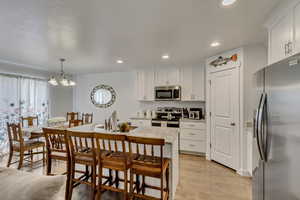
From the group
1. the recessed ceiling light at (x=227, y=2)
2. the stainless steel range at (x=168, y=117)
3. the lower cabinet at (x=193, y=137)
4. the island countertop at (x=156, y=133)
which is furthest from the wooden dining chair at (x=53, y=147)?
the lower cabinet at (x=193, y=137)

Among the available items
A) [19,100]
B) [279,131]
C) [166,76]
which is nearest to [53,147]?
[279,131]

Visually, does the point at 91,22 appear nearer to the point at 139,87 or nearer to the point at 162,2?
the point at 162,2

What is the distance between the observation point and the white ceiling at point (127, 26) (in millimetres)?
1582

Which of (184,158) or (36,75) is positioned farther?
(36,75)

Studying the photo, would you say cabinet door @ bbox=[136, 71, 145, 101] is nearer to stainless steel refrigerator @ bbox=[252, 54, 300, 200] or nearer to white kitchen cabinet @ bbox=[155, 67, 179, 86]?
white kitchen cabinet @ bbox=[155, 67, 179, 86]

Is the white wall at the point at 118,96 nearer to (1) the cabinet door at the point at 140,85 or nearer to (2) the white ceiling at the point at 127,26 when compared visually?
(1) the cabinet door at the point at 140,85

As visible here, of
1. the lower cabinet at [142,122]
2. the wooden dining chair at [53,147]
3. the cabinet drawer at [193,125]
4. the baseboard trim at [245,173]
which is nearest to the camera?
the wooden dining chair at [53,147]

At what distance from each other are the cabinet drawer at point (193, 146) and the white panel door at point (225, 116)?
0.35 m

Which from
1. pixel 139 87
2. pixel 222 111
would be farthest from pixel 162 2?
pixel 139 87

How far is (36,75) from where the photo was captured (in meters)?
4.62

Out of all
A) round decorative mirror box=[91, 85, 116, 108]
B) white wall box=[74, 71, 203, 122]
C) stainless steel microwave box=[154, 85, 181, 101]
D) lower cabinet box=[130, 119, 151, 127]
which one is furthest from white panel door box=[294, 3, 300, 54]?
round decorative mirror box=[91, 85, 116, 108]

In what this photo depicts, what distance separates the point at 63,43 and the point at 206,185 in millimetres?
3511

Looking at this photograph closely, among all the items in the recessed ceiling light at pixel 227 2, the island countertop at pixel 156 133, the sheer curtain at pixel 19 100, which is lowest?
the island countertop at pixel 156 133

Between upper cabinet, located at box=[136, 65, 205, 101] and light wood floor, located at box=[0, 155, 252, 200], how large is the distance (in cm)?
180
